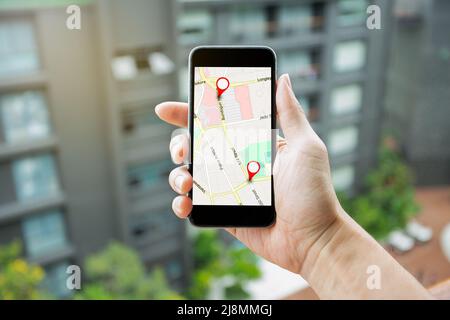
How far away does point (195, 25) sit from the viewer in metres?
2.40

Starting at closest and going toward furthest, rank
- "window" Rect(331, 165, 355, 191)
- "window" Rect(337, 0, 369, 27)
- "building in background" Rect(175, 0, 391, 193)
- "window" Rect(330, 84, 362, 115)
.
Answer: "building in background" Rect(175, 0, 391, 193) < "window" Rect(337, 0, 369, 27) < "window" Rect(330, 84, 362, 115) < "window" Rect(331, 165, 355, 191)

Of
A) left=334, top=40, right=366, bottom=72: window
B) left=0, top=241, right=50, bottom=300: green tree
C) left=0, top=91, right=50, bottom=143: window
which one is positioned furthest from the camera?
left=334, top=40, right=366, bottom=72: window

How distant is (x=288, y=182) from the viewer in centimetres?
64

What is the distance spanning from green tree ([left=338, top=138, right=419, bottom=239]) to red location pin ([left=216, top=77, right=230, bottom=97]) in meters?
2.63

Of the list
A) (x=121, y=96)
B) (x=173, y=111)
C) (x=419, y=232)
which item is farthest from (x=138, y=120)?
(x=419, y=232)

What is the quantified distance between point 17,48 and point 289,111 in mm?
1789

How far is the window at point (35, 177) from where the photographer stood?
2.35 meters

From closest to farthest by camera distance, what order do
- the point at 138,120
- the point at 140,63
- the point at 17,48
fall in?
the point at 17,48 → the point at 140,63 → the point at 138,120

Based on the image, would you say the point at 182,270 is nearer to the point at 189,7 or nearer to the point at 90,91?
the point at 90,91

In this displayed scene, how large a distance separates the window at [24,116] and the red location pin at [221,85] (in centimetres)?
175

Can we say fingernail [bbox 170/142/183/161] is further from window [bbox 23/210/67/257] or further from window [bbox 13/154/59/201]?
window [bbox 23/210/67/257]

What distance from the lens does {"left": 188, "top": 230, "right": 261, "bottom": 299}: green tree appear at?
2504mm

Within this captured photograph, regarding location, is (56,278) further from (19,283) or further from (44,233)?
(19,283)

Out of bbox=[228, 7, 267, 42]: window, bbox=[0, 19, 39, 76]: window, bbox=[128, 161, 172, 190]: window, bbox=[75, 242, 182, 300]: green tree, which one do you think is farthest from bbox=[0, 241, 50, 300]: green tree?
bbox=[228, 7, 267, 42]: window
